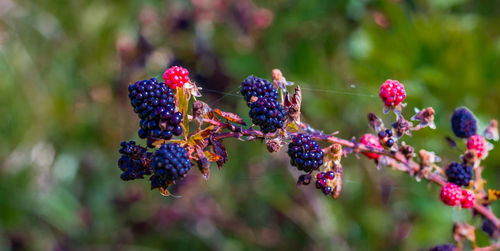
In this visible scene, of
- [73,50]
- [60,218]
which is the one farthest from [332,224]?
[73,50]

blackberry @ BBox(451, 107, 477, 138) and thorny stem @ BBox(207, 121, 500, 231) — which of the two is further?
blackberry @ BBox(451, 107, 477, 138)

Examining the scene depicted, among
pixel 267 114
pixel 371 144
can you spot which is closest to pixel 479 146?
pixel 371 144

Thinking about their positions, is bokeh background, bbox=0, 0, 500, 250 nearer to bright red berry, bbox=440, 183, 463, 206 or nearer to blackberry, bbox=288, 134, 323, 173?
bright red berry, bbox=440, 183, 463, 206

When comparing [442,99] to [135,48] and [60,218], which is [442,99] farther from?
[60,218]

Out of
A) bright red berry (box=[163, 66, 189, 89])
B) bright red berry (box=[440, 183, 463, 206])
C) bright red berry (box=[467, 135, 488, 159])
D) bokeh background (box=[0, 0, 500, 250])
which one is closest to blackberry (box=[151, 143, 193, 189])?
bright red berry (box=[163, 66, 189, 89])

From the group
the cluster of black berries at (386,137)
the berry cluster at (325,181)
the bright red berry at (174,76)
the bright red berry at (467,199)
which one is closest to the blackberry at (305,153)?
the berry cluster at (325,181)

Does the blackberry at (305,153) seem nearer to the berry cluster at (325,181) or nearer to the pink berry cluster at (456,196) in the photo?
the berry cluster at (325,181)
